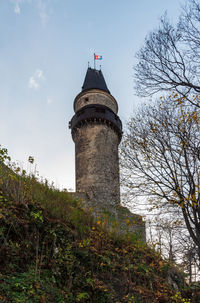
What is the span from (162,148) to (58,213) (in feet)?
13.9

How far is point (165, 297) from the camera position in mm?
4805

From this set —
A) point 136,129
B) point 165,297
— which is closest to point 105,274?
point 165,297

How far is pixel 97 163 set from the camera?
609 inches

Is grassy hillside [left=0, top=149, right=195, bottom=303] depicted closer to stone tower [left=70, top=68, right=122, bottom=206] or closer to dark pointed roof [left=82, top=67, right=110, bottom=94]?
stone tower [left=70, top=68, right=122, bottom=206]

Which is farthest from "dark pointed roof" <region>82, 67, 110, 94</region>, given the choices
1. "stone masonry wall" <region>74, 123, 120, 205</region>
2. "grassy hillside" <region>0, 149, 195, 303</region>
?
"grassy hillside" <region>0, 149, 195, 303</region>

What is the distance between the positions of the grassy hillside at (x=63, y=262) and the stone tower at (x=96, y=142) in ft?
25.6

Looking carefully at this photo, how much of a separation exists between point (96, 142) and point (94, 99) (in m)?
4.28

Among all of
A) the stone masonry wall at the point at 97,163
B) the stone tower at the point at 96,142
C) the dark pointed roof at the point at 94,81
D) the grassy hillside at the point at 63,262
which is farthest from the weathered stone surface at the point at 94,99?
the grassy hillside at the point at 63,262

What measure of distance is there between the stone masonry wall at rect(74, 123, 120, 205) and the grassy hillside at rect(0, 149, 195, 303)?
8.52m

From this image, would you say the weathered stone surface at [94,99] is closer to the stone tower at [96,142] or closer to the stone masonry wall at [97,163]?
the stone tower at [96,142]

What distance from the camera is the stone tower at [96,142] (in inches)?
591

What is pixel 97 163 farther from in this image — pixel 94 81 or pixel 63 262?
pixel 63 262

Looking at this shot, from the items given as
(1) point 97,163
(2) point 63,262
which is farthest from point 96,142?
(2) point 63,262

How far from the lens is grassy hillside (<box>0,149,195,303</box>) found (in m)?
3.65
